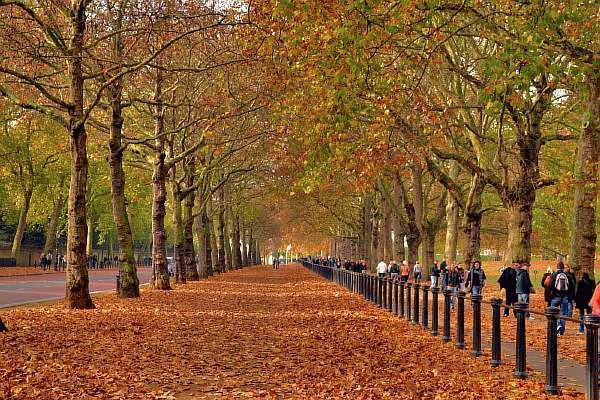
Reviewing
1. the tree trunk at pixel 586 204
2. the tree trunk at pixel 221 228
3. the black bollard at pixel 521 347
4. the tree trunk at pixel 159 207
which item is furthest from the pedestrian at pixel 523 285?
the tree trunk at pixel 221 228

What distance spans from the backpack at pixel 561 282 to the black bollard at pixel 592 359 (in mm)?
10269

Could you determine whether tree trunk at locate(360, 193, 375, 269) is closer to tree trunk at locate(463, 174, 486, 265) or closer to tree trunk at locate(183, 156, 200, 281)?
tree trunk at locate(183, 156, 200, 281)

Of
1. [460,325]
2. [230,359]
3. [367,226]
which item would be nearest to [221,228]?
[367,226]

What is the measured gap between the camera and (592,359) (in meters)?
8.79

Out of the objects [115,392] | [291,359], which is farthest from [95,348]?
[115,392]

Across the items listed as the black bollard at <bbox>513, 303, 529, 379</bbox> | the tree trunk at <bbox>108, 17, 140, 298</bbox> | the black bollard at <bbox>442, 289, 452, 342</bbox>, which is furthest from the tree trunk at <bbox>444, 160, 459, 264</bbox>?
the black bollard at <bbox>513, 303, 529, 379</bbox>

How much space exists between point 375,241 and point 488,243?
67.7 ft

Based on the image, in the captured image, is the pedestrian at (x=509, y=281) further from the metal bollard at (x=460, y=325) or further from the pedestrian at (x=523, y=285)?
the metal bollard at (x=460, y=325)

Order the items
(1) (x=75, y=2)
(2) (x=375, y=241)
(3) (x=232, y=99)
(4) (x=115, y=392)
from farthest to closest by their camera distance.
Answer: (2) (x=375, y=241), (3) (x=232, y=99), (1) (x=75, y=2), (4) (x=115, y=392)

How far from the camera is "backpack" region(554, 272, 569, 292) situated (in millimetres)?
18766

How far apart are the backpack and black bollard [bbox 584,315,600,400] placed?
1027 cm

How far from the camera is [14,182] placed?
201 feet

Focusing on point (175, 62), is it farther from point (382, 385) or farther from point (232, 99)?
point (382, 385)

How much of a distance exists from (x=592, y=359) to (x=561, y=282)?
1042cm
